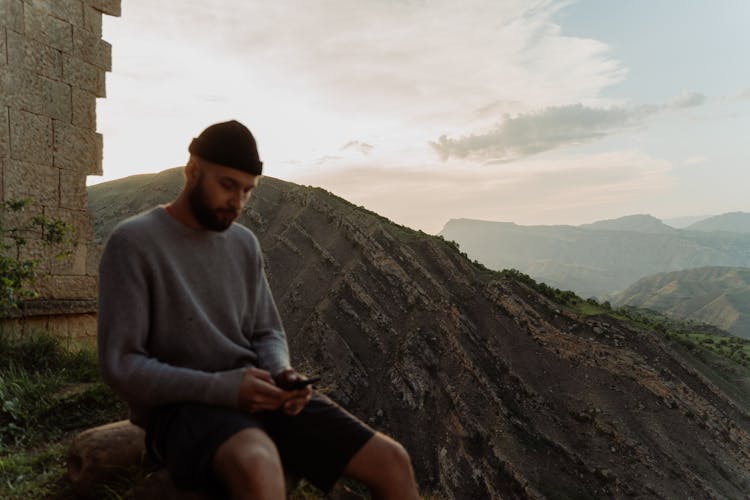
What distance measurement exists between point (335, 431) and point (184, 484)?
64 centimetres

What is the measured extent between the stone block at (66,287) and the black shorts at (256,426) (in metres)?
5.28

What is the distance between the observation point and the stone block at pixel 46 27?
6.40m

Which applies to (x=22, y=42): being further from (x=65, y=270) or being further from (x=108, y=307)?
(x=108, y=307)

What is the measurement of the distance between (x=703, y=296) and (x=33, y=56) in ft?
554

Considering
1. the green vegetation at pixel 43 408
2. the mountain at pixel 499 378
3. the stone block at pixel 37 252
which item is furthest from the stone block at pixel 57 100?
the mountain at pixel 499 378

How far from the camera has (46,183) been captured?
21.8ft

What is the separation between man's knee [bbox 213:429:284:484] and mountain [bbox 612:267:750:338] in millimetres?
135778

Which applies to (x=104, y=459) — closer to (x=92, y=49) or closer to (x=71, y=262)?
(x=71, y=262)

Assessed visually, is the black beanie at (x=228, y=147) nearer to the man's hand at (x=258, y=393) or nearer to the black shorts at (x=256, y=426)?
the man's hand at (x=258, y=393)

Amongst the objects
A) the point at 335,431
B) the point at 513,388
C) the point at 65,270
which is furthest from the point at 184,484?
the point at 513,388

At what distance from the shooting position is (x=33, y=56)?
648cm

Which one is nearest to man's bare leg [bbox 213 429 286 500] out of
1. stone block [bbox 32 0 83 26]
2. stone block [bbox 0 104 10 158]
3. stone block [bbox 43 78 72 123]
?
stone block [bbox 0 104 10 158]

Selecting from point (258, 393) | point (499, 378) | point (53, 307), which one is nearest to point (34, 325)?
point (53, 307)

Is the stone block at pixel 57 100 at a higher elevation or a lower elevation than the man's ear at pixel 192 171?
higher
